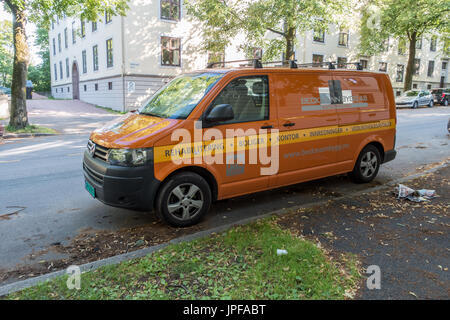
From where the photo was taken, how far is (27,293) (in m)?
2.91

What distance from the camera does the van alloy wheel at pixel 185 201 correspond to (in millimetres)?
4363

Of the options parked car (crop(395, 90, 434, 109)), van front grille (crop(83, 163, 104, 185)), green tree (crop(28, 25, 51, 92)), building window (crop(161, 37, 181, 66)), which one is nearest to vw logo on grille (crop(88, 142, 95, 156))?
van front grille (crop(83, 163, 104, 185))

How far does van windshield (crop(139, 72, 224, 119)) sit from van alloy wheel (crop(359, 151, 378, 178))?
342cm

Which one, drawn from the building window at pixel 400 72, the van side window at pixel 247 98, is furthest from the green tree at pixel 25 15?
the building window at pixel 400 72

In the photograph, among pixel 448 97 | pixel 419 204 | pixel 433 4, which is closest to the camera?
pixel 419 204

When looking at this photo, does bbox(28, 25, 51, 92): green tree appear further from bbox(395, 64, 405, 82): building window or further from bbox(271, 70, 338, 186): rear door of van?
bbox(271, 70, 338, 186): rear door of van

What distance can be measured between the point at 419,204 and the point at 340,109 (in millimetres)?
1937

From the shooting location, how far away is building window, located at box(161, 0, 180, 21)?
78.0ft

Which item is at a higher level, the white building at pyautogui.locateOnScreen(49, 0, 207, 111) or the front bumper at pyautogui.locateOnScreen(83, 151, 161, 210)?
the white building at pyautogui.locateOnScreen(49, 0, 207, 111)

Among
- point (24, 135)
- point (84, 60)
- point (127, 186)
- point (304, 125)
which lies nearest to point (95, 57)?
point (84, 60)

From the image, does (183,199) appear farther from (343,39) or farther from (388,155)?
(343,39)

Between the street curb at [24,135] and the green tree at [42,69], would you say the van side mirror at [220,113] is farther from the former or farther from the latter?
the green tree at [42,69]

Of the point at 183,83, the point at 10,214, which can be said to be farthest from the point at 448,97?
the point at 10,214
